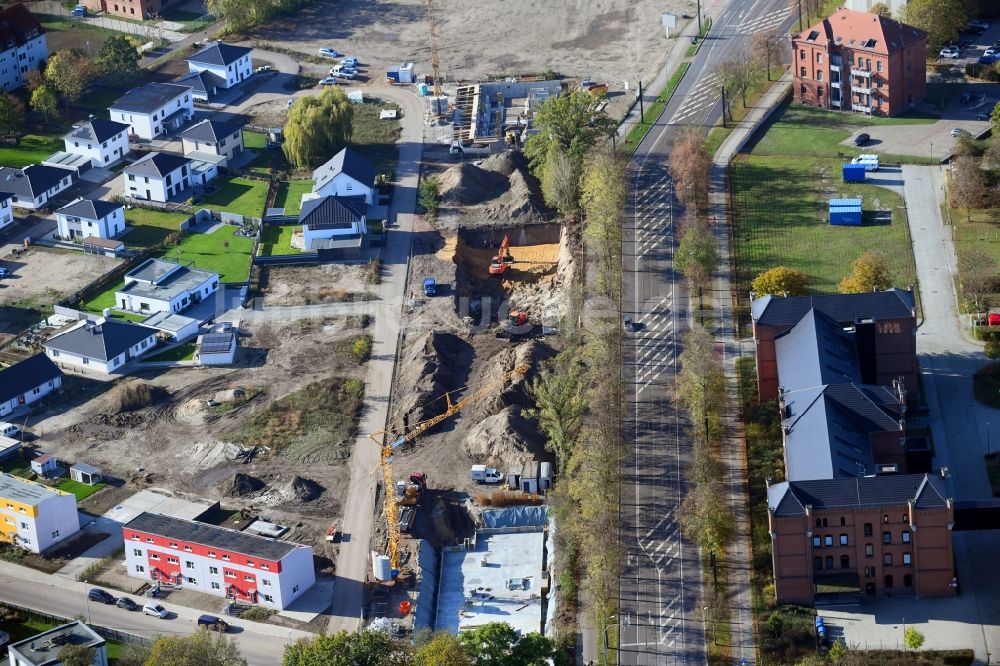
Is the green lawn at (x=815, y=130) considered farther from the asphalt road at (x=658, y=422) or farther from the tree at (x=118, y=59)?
the tree at (x=118, y=59)

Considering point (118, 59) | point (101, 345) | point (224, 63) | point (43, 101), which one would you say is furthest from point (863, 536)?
point (118, 59)

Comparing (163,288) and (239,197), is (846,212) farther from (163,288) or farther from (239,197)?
(163,288)

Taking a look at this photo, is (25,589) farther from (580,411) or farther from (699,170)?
(699,170)

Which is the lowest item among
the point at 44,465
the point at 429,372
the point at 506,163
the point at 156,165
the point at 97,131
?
the point at 44,465

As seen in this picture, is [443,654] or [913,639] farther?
[913,639]

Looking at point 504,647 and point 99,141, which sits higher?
point 99,141

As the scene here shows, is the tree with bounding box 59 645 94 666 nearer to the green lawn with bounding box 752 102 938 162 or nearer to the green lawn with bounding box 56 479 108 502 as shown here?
the green lawn with bounding box 56 479 108 502

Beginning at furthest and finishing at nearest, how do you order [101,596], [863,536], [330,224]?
[330,224], [101,596], [863,536]

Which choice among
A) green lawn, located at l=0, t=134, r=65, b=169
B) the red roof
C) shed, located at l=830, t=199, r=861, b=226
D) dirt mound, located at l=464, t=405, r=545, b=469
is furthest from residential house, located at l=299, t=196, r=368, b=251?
the red roof
